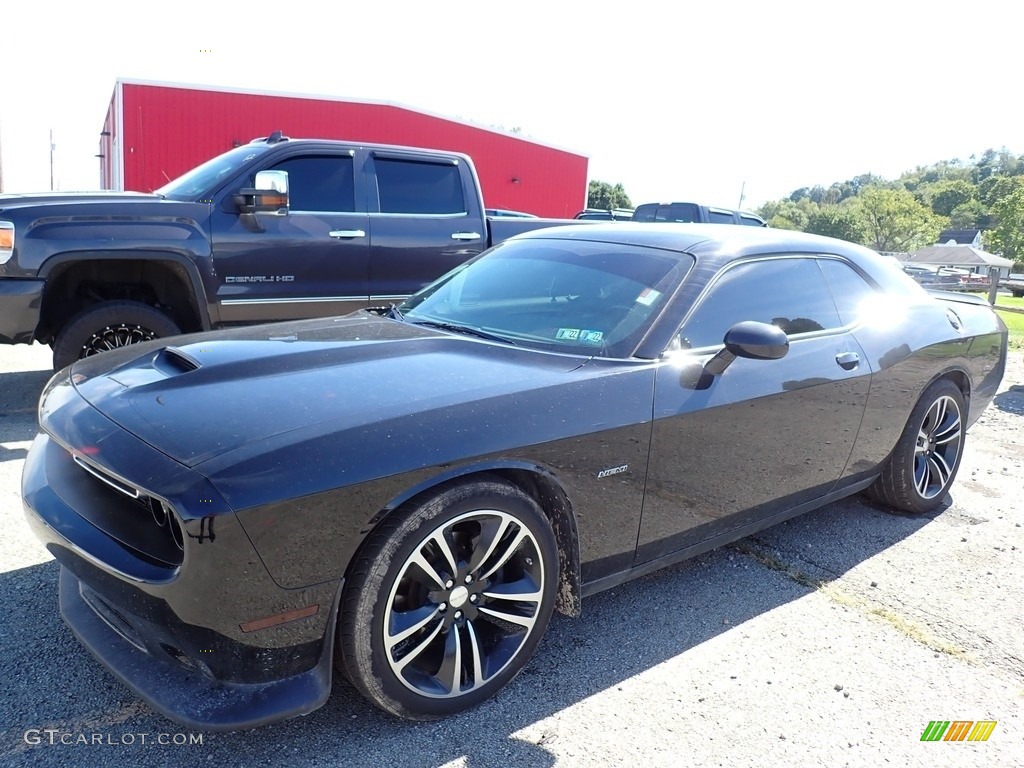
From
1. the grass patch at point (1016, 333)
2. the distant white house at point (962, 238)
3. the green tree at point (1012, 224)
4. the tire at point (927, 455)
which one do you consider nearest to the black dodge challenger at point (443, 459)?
the tire at point (927, 455)

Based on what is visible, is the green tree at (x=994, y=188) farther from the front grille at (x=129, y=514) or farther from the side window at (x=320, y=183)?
the front grille at (x=129, y=514)

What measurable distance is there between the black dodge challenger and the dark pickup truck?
2223mm

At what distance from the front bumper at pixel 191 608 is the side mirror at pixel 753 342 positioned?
65.8 inches

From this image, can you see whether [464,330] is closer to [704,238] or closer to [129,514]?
[704,238]

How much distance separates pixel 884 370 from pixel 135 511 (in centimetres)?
329

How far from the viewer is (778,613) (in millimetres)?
3100

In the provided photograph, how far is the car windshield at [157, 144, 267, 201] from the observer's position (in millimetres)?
5352

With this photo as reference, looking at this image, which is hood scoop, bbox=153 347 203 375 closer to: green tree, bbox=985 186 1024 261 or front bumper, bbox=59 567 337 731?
front bumper, bbox=59 567 337 731

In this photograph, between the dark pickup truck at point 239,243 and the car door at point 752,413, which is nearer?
the car door at point 752,413

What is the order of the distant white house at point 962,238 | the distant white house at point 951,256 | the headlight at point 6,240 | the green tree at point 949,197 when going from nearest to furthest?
the headlight at point 6,240, the distant white house at point 951,256, the distant white house at point 962,238, the green tree at point 949,197

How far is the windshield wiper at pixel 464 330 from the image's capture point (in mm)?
2964

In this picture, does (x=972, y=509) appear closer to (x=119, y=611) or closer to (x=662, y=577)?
(x=662, y=577)

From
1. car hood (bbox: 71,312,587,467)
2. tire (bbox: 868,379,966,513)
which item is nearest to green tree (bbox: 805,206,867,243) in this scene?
tire (bbox: 868,379,966,513)

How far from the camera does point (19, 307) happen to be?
461 cm
